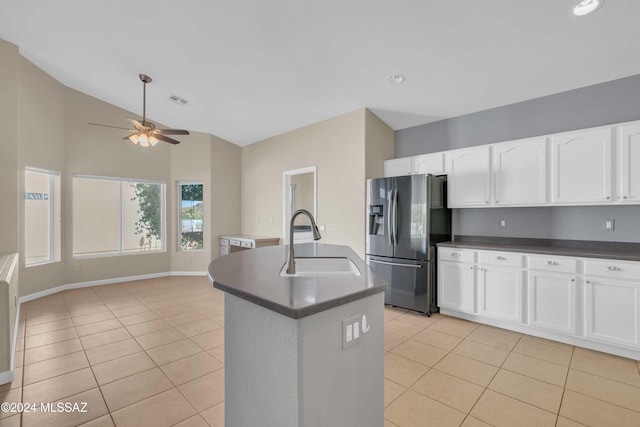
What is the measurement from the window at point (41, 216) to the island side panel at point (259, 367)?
5111mm

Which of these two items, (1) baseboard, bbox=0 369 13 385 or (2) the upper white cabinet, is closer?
(1) baseboard, bbox=0 369 13 385

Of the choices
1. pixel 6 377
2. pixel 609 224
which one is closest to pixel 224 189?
pixel 6 377

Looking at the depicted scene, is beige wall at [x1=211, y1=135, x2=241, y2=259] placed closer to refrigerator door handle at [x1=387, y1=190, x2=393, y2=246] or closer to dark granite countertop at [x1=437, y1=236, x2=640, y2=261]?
refrigerator door handle at [x1=387, y1=190, x2=393, y2=246]

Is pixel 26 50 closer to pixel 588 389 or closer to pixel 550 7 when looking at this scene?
pixel 550 7

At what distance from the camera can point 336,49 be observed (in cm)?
318

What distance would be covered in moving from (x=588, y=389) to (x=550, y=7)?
3.00 m

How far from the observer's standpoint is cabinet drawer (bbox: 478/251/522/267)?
10.5 ft

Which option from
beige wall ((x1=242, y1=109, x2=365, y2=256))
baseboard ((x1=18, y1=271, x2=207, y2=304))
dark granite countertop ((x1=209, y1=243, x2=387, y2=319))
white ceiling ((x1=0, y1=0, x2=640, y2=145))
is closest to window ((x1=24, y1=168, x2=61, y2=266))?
baseboard ((x1=18, y1=271, x2=207, y2=304))

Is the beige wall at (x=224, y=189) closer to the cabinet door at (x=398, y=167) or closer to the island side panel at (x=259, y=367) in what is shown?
the cabinet door at (x=398, y=167)

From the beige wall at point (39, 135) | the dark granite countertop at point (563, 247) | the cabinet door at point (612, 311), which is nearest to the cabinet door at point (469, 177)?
the dark granite countertop at point (563, 247)

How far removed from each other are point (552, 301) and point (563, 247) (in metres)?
0.71

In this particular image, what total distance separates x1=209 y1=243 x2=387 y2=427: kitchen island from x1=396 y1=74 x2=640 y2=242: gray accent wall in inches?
122

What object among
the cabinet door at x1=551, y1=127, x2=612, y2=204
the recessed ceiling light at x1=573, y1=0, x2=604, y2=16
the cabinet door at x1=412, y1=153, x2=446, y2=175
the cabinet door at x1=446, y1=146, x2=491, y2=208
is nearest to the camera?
the recessed ceiling light at x1=573, y1=0, x2=604, y2=16

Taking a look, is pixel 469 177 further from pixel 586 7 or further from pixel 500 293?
pixel 586 7
